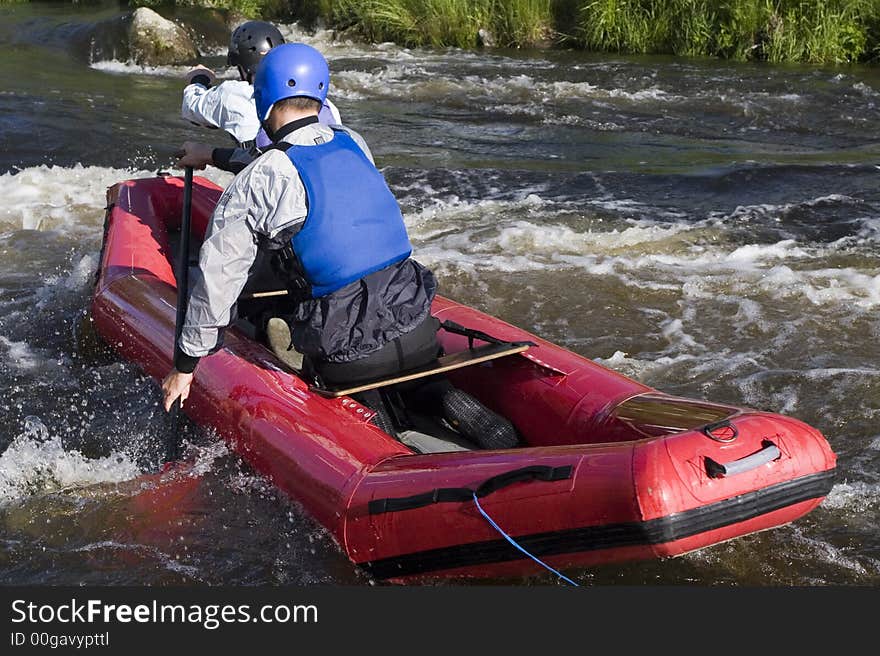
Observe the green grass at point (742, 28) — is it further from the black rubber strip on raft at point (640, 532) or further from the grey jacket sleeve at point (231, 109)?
the black rubber strip on raft at point (640, 532)

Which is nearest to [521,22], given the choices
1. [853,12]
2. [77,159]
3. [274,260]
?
[853,12]

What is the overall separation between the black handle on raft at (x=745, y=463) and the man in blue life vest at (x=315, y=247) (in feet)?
4.05

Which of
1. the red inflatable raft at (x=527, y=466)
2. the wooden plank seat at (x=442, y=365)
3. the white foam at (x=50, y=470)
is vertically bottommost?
the white foam at (x=50, y=470)

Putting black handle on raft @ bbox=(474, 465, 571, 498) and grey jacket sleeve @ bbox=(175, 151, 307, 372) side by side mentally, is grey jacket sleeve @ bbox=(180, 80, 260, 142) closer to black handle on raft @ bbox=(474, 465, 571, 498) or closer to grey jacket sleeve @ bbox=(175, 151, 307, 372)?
grey jacket sleeve @ bbox=(175, 151, 307, 372)

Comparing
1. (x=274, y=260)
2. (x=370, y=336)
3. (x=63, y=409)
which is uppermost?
(x=274, y=260)

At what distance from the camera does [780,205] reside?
7711mm

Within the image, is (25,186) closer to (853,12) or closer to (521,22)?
(521,22)

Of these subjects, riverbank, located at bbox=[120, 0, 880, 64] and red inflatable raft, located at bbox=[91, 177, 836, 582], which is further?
riverbank, located at bbox=[120, 0, 880, 64]

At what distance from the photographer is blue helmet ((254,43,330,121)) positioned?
11.6 ft

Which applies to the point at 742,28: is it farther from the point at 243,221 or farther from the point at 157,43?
the point at 243,221

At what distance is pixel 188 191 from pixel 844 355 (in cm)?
323

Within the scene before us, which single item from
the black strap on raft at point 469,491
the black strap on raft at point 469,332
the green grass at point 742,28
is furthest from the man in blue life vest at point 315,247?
the green grass at point 742,28

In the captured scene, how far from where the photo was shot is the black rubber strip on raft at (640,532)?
9.66 ft

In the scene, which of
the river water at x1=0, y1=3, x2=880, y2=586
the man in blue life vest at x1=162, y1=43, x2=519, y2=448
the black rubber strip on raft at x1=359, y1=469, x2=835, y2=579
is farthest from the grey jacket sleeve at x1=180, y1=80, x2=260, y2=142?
the black rubber strip on raft at x1=359, y1=469, x2=835, y2=579
